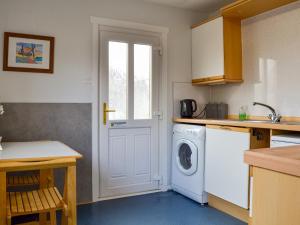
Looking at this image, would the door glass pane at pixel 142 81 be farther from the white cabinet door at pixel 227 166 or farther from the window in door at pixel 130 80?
the white cabinet door at pixel 227 166

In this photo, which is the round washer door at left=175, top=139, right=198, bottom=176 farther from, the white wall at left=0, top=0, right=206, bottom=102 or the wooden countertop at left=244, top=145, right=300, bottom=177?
the wooden countertop at left=244, top=145, right=300, bottom=177

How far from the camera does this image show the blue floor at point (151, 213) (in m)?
2.74

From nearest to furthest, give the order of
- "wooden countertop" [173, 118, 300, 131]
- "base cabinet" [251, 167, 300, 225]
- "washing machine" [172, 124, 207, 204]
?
1. "base cabinet" [251, 167, 300, 225]
2. "wooden countertop" [173, 118, 300, 131]
3. "washing machine" [172, 124, 207, 204]

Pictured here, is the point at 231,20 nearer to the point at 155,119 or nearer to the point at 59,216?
the point at 155,119

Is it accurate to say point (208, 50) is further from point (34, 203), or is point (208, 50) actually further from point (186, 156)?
point (34, 203)

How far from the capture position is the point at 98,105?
3.27m

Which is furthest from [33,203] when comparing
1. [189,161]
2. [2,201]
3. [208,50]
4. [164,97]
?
[208,50]

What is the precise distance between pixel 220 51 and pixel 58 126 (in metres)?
2.01

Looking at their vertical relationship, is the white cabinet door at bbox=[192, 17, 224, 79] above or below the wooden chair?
above

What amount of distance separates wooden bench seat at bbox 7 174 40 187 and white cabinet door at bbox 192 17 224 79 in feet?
7.42

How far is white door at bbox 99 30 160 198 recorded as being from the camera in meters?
3.32

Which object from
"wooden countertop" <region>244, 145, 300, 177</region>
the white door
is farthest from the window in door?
"wooden countertop" <region>244, 145, 300, 177</region>

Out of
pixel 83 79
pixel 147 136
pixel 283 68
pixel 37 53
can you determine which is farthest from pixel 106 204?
pixel 283 68

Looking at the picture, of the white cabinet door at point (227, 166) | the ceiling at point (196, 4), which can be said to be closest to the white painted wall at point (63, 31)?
the ceiling at point (196, 4)
